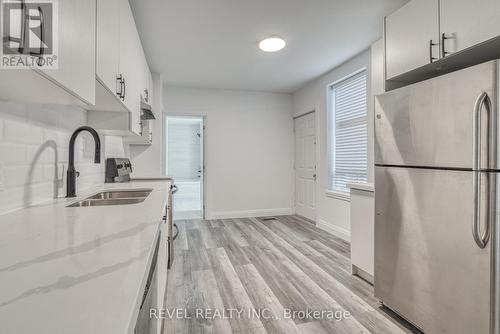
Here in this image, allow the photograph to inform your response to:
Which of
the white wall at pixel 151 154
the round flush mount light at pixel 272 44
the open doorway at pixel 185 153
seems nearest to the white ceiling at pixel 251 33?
the round flush mount light at pixel 272 44

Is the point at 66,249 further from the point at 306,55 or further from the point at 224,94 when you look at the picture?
the point at 224,94

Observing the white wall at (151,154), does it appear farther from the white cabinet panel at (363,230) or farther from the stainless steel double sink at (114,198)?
the white cabinet panel at (363,230)

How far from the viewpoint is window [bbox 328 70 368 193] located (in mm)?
3490

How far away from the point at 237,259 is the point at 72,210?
6.92ft

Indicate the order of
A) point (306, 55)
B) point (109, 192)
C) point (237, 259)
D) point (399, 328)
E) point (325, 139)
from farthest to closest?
point (325, 139), point (306, 55), point (237, 259), point (109, 192), point (399, 328)

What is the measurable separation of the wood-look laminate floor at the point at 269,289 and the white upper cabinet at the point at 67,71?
1.57 meters

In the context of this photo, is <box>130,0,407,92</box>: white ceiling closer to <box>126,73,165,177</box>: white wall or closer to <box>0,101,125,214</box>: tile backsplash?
<box>126,73,165,177</box>: white wall

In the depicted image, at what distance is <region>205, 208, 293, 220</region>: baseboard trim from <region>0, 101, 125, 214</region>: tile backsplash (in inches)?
128

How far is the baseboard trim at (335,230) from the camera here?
12.1 ft

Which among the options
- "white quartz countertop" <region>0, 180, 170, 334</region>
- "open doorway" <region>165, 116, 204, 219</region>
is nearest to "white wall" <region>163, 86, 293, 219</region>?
"open doorway" <region>165, 116, 204, 219</region>

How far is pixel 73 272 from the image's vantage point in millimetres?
517

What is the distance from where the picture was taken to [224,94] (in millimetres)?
5039

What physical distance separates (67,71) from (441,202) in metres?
1.91

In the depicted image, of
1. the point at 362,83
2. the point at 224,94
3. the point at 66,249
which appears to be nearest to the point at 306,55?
the point at 362,83
